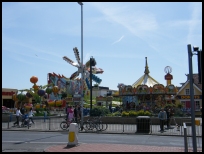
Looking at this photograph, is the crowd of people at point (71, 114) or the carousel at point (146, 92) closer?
the crowd of people at point (71, 114)

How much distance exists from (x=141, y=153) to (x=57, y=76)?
57248 mm

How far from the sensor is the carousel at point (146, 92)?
39.7 m

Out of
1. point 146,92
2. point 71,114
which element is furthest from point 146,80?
point 71,114

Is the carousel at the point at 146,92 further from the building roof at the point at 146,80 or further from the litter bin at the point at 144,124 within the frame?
the litter bin at the point at 144,124

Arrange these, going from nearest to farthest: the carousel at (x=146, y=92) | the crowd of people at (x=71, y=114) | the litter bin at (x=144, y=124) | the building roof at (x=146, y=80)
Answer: the litter bin at (x=144, y=124) → the crowd of people at (x=71, y=114) → the carousel at (x=146, y=92) → the building roof at (x=146, y=80)

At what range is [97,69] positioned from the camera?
52.8 metres

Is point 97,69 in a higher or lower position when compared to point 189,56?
higher

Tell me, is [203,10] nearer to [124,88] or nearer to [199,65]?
[199,65]

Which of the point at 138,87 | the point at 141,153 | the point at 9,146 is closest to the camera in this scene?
the point at 141,153

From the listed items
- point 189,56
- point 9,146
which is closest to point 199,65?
point 189,56

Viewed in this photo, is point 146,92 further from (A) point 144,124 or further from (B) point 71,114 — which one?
(A) point 144,124

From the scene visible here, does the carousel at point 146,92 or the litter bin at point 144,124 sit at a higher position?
the carousel at point 146,92

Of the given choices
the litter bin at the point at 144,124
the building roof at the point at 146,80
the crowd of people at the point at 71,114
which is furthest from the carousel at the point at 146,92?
the litter bin at the point at 144,124

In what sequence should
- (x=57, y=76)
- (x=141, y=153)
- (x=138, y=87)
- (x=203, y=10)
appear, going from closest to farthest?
(x=203, y=10), (x=141, y=153), (x=138, y=87), (x=57, y=76)
